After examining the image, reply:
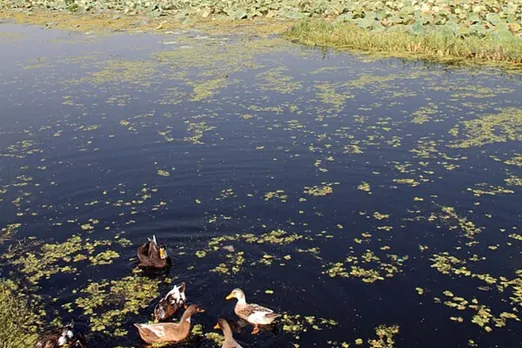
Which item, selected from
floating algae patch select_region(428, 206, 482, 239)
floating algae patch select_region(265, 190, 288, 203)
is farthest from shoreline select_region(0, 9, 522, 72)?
floating algae patch select_region(265, 190, 288, 203)

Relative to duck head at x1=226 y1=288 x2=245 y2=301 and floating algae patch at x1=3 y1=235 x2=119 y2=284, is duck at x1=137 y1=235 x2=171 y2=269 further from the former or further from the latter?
duck head at x1=226 y1=288 x2=245 y2=301

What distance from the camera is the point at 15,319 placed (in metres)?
6.09

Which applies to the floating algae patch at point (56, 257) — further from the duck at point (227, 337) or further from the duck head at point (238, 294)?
the duck at point (227, 337)

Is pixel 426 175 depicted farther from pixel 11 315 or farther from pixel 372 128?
pixel 11 315

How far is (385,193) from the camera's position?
8953 mm

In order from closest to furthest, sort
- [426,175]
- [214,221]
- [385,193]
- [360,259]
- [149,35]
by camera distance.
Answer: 1. [360,259]
2. [214,221]
3. [385,193]
4. [426,175]
5. [149,35]

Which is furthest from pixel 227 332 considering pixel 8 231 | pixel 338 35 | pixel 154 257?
pixel 338 35

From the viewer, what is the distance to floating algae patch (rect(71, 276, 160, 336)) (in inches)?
238

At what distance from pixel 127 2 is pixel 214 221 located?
31509mm

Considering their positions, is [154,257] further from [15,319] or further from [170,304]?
[15,319]

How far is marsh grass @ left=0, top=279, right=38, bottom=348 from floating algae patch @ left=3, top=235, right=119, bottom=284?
12.7 inches

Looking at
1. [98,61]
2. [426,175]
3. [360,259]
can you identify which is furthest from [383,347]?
[98,61]

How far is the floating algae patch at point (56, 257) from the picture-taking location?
23.1ft

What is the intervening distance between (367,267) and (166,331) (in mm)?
2659
